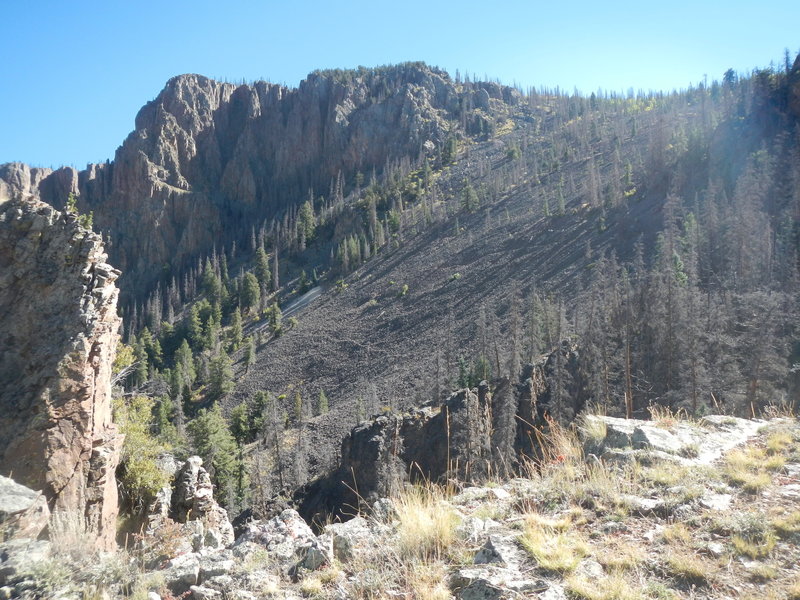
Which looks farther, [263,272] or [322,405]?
[263,272]

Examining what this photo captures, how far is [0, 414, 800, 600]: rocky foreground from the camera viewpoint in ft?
13.4

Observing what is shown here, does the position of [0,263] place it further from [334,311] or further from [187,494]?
[334,311]

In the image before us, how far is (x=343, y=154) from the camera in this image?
170 metres

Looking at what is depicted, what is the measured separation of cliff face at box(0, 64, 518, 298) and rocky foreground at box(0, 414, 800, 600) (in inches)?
6309

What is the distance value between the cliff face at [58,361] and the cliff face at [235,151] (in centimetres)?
15141

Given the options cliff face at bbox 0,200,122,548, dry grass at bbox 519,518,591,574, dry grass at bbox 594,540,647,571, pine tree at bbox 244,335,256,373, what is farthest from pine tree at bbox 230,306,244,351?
dry grass at bbox 594,540,647,571

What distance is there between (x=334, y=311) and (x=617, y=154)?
74.6 meters

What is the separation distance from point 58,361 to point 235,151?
181 m

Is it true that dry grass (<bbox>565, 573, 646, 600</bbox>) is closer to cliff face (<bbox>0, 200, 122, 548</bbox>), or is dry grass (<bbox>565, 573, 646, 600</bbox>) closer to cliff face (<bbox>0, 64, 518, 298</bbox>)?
cliff face (<bbox>0, 200, 122, 548</bbox>)

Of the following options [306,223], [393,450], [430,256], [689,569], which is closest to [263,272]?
[306,223]

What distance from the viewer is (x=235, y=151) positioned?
173000 millimetres

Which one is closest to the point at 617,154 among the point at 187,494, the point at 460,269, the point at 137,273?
the point at 460,269

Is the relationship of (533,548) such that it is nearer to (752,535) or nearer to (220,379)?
(752,535)

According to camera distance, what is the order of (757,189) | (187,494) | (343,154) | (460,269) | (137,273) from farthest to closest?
(343,154) → (137,273) → (460,269) → (757,189) → (187,494)
